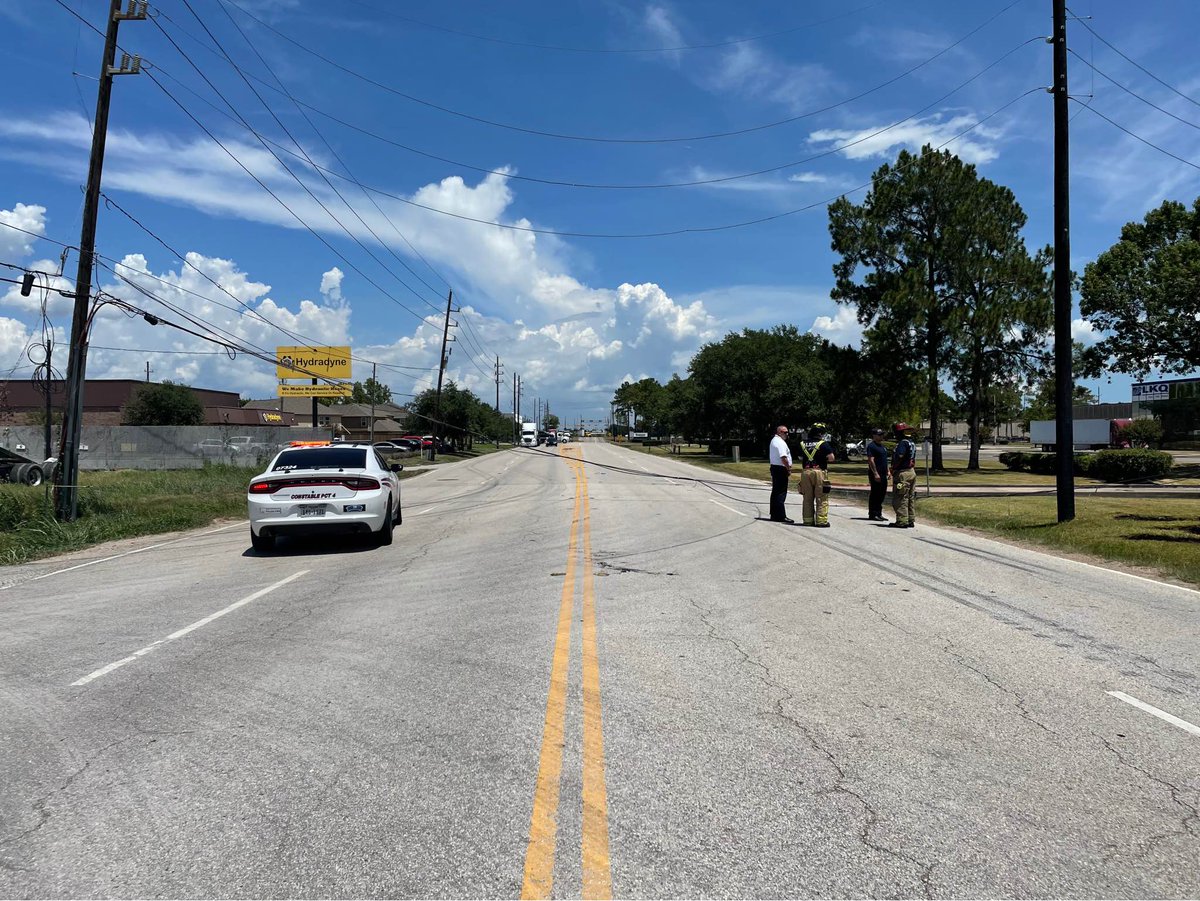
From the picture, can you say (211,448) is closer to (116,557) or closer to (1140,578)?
(116,557)

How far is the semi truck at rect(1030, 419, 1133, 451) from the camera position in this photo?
200ft

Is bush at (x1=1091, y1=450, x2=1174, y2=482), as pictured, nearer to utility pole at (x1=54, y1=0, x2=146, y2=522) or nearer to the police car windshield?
the police car windshield

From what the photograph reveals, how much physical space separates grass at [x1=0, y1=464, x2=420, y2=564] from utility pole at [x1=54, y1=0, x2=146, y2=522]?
0.45 metres

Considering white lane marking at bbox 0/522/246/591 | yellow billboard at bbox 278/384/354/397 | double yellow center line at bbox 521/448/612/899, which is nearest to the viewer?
double yellow center line at bbox 521/448/612/899

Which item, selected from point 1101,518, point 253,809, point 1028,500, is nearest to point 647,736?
point 253,809

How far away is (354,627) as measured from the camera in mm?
7367

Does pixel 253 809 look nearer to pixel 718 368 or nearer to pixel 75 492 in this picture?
pixel 75 492

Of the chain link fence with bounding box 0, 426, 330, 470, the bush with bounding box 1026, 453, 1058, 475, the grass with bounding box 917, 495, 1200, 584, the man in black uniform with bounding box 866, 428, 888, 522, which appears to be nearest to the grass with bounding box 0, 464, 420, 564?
the chain link fence with bounding box 0, 426, 330, 470

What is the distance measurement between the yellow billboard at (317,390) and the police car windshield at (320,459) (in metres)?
50.1

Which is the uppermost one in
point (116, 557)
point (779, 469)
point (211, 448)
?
point (211, 448)

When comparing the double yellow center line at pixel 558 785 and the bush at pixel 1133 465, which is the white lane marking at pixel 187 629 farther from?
the bush at pixel 1133 465

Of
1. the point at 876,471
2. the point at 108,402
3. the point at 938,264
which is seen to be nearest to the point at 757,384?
the point at 938,264

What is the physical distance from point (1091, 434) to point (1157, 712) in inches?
2602

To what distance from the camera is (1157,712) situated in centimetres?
500
